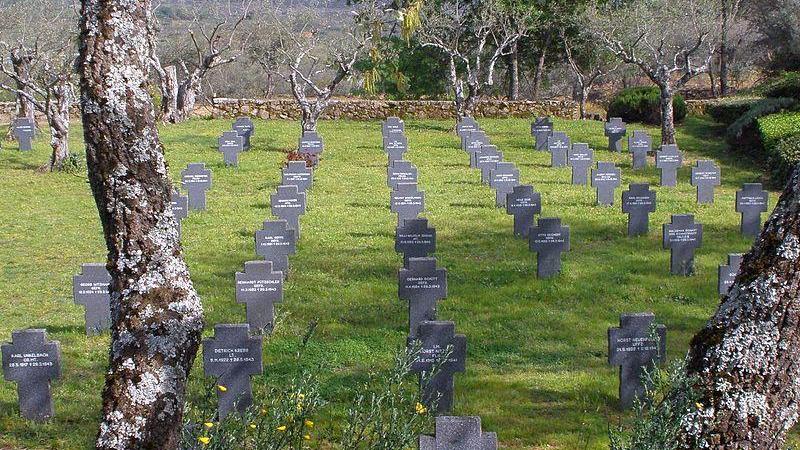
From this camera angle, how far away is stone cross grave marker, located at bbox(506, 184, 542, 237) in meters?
15.7

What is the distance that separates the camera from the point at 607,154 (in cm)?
2548

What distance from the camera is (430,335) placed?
848 cm

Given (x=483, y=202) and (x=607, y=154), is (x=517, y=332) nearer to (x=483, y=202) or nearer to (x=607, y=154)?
(x=483, y=202)

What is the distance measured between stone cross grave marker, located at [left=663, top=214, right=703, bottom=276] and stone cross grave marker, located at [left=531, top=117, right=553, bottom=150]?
487 inches

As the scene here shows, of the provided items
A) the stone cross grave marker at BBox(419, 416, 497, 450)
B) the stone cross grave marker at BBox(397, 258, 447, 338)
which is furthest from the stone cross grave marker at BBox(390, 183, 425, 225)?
the stone cross grave marker at BBox(419, 416, 497, 450)

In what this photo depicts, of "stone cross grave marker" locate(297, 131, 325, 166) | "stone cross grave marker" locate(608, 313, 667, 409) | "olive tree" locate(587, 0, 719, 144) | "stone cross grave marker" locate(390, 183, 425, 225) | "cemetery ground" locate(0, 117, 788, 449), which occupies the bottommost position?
"cemetery ground" locate(0, 117, 788, 449)

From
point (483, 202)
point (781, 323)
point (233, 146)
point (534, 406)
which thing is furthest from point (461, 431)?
point (233, 146)

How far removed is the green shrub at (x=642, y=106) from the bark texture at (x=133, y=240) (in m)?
27.1

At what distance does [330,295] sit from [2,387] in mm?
4222

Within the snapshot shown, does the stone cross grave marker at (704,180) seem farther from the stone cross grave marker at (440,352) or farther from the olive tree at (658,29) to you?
the stone cross grave marker at (440,352)

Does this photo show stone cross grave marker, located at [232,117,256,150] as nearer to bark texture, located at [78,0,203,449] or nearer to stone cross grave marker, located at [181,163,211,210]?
stone cross grave marker, located at [181,163,211,210]

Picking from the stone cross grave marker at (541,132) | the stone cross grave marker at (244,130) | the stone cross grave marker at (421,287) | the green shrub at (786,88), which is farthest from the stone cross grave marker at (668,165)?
the stone cross grave marker at (421,287)

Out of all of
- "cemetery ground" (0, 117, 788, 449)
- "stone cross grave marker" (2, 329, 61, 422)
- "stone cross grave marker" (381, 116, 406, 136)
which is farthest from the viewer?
"stone cross grave marker" (381, 116, 406, 136)

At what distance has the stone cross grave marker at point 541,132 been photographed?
2619 centimetres
